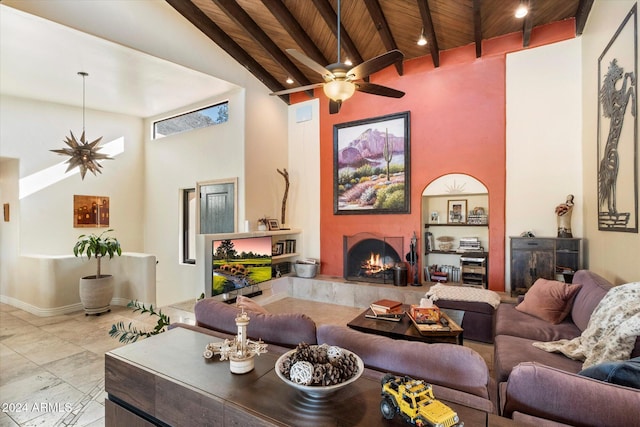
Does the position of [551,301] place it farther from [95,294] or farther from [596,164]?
[95,294]

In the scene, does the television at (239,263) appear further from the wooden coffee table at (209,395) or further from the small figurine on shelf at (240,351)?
the small figurine on shelf at (240,351)

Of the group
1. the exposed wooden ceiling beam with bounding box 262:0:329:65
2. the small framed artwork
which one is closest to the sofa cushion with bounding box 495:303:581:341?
the small framed artwork

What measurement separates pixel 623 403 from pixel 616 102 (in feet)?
10.2

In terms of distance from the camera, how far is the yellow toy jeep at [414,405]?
36.4 inches

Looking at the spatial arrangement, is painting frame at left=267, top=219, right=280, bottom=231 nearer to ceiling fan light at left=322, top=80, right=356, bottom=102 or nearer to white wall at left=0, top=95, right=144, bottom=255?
ceiling fan light at left=322, top=80, right=356, bottom=102

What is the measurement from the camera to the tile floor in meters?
2.36

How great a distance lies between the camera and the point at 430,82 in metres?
4.90

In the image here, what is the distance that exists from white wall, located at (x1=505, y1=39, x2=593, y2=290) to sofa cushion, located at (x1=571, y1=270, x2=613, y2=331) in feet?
4.50

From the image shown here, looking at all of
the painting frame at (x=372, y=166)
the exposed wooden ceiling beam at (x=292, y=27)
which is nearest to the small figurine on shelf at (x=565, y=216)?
the painting frame at (x=372, y=166)

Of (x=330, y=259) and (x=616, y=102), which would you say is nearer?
(x=616, y=102)

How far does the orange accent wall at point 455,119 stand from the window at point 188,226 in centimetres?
305

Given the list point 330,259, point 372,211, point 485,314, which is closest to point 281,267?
point 330,259

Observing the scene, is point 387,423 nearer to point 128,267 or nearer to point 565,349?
point 565,349

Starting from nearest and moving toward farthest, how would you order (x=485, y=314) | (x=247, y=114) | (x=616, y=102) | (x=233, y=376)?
(x=233, y=376)
(x=616, y=102)
(x=485, y=314)
(x=247, y=114)
